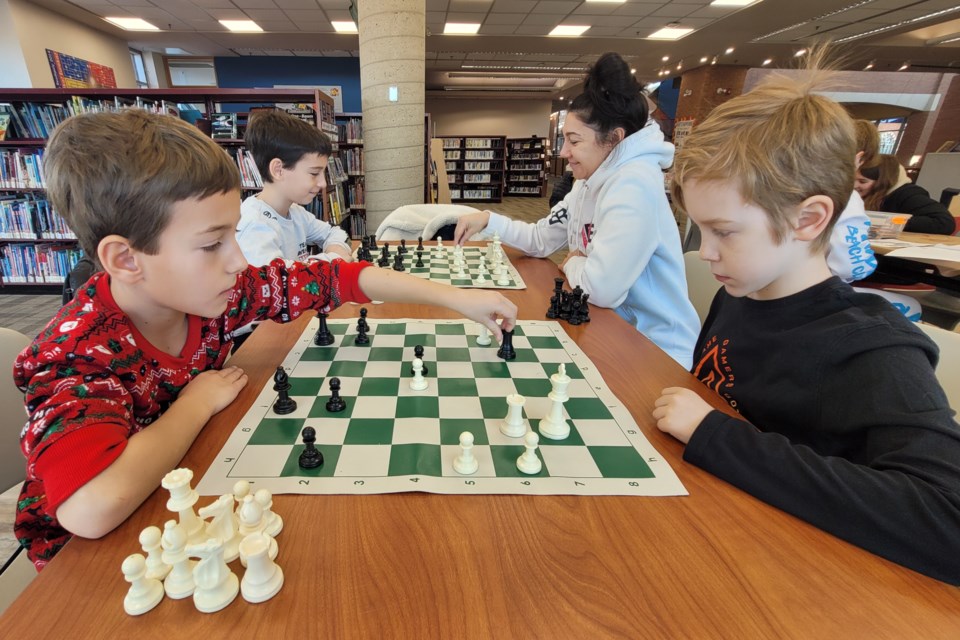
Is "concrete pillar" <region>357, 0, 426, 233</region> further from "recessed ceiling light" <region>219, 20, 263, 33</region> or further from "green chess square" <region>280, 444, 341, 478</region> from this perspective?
"recessed ceiling light" <region>219, 20, 263, 33</region>

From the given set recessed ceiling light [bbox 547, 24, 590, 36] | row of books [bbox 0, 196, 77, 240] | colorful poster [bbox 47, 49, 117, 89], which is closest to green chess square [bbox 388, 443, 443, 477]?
row of books [bbox 0, 196, 77, 240]

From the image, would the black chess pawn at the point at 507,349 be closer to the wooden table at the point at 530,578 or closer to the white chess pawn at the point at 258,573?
the wooden table at the point at 530,578

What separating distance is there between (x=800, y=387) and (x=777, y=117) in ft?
1.79

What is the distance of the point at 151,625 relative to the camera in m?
0.52

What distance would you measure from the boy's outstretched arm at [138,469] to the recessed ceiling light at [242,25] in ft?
30.2

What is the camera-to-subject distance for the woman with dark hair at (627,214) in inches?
66.0

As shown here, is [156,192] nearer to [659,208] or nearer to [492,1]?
[659,208]

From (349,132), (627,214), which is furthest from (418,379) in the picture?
(349,132)

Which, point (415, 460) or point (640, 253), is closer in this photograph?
point (415, 460)

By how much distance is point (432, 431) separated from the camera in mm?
867

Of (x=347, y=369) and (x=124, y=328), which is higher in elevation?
(x=124, y=328)

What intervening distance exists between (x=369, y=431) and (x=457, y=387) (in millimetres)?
240

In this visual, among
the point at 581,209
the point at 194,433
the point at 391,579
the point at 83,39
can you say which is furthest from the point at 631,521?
the point at 83,39

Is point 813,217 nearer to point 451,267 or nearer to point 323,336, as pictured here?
point 323,336
